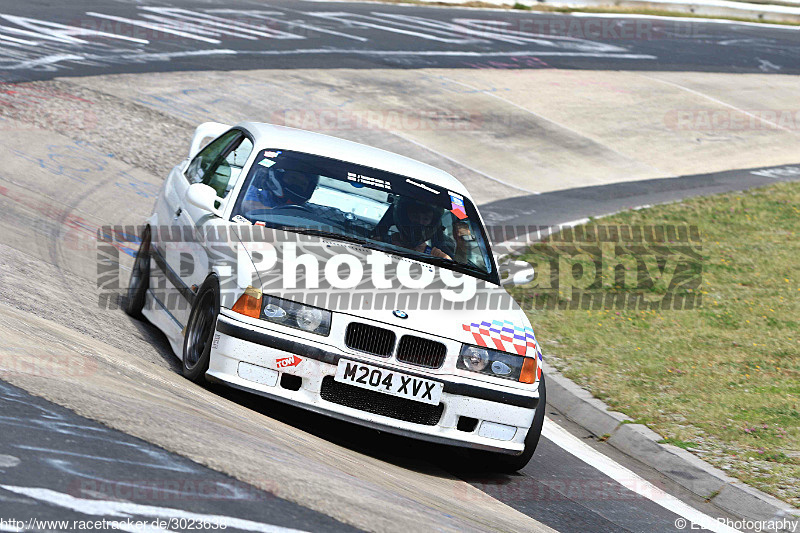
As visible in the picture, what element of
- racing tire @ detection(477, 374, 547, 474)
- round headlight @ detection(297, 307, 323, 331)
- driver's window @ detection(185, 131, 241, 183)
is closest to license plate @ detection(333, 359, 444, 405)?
round headlight @ detection(297, 307, 323, 331)

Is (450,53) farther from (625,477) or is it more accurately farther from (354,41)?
(625,477)

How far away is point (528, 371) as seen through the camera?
227 inches

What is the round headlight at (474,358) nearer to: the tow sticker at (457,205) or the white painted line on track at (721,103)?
the tow sticker at (457,205)

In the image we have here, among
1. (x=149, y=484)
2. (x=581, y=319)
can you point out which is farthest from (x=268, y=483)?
(x=581, y=319)

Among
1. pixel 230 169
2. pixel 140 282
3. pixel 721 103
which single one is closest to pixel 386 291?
pixel 230 169

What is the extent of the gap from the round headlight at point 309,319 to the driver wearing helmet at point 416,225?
1115 mm

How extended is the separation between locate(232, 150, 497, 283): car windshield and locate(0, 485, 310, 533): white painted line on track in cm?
290

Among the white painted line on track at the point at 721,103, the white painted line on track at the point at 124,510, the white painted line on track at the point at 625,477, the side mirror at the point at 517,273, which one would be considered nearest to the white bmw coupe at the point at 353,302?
the side mirror at the point at 517,273

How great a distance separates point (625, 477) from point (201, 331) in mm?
2824

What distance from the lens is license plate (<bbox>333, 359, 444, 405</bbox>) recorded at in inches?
214

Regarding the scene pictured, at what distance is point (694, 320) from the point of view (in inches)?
392

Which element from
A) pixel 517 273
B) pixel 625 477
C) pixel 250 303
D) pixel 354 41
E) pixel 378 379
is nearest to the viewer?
pixel 378 379

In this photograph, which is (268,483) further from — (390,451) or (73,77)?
(73,77)

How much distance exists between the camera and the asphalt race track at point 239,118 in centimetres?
408
